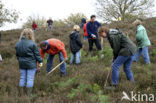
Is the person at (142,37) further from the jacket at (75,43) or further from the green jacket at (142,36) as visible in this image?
the jacket at (75,43)

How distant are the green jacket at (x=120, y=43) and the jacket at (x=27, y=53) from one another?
180 cm

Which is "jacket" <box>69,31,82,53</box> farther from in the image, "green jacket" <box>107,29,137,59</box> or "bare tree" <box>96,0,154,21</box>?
"bare tree" <box>96,0,154,21</box>

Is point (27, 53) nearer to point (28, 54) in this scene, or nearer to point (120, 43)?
point (28, 54)

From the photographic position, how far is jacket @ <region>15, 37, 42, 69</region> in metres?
3.80

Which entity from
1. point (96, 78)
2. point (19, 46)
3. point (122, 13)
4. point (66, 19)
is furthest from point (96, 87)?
point (66, 19)

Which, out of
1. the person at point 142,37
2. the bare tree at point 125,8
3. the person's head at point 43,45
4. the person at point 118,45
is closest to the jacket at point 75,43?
the person's head at point 43,45

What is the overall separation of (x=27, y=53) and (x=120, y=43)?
87.9 inches

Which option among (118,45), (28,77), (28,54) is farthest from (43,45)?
(118,45)

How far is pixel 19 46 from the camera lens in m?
3.86

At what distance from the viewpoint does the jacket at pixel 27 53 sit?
150 inches

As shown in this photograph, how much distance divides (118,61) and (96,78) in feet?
2.69

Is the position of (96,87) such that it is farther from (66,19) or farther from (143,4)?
(66,19)

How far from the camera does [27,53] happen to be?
3807 mm

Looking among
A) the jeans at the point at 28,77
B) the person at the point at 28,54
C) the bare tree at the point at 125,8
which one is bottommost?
the jeans at the point at 28,77
